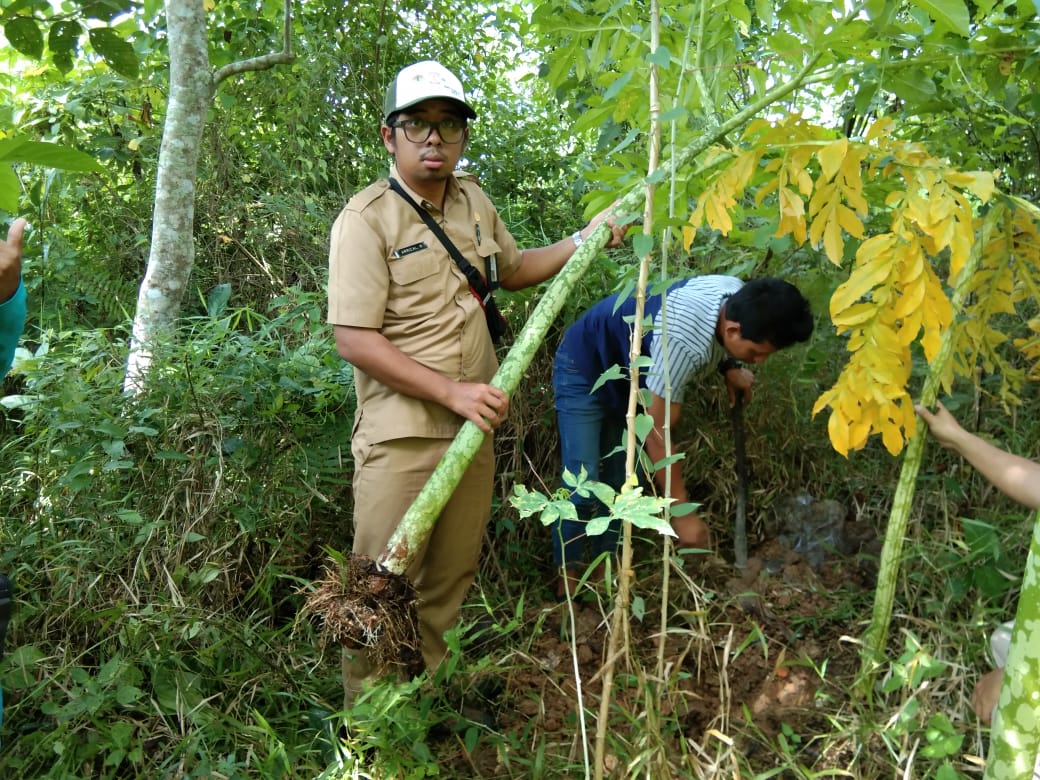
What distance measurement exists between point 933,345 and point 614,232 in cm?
94

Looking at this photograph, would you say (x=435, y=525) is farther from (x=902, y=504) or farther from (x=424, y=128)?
(x=902, y=504)

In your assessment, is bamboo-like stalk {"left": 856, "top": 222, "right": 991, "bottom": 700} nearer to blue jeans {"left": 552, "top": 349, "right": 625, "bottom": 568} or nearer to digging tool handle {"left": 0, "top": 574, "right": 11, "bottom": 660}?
blue jeans {"left": 552, "top": 349, "right": 625, "bottom": 568}

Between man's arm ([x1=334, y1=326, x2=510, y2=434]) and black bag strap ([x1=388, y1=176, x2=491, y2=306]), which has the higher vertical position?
black bag strap ([x1=388, y1=176, x2=491, y2=306])

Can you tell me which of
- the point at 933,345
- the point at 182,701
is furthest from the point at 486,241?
the point at 182,701

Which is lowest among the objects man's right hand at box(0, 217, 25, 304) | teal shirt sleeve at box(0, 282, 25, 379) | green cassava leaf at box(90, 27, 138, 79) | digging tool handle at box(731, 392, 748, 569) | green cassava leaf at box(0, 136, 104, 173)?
digging tool handle at box(731, 392, 748, 569)

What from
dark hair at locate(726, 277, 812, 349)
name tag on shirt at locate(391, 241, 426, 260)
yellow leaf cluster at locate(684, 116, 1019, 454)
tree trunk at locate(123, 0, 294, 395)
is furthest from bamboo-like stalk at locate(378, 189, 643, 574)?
tree trunk at locate(123, 0, 294, 395)

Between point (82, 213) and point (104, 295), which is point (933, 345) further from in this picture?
point (82, 213)

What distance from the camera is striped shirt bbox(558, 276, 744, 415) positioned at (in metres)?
3.05

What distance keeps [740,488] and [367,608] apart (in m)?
2.03

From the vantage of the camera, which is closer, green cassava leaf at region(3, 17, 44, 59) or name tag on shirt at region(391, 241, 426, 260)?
green cassava leaf at region(3, 17, 44, 59)

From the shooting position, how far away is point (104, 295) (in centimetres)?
434

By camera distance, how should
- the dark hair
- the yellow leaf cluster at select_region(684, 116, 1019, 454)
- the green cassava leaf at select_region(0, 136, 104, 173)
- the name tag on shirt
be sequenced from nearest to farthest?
1. the green cassava leaf at select_region(0, 136, 104, 173)
2. the yellow leaf cluster at select_region(684, 116, 1019, 454)
3. the name tag on shirt
4. the dark hair

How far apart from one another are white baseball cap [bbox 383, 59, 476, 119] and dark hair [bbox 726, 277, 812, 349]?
1.28m

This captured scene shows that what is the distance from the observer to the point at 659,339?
115 inches
